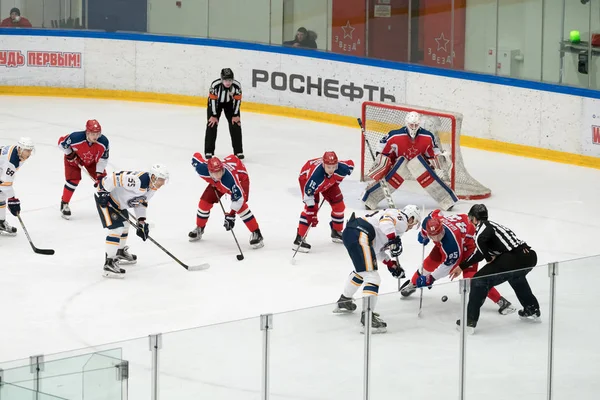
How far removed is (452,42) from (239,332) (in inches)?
363

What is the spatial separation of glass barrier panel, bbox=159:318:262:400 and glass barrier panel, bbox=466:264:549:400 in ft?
4.03

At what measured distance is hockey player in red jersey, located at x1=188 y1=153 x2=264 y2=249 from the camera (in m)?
10.7

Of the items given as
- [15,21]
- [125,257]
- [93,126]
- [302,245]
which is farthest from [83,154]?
[15,21]

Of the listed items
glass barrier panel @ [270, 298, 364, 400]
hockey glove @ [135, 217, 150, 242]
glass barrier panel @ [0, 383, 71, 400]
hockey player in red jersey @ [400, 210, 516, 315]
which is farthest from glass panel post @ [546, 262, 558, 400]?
hockey glove @ [135, 217, 150, 242]

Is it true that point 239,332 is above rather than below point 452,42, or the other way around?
below

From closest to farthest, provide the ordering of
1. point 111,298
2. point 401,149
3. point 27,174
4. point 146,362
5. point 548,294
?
point 146,362 < point 548,294 < point 111,298 < point 401,149 < point 27,174

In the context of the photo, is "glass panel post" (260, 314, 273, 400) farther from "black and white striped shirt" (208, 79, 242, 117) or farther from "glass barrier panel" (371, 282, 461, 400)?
"black and white striped shirt" (208, 79, 242, 117)

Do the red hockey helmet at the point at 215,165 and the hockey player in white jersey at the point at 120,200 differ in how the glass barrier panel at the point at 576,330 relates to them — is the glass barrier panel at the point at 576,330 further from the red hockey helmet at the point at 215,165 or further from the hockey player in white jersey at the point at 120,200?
the red hockey helmet at the point at 215,165

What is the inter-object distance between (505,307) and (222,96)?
767cm

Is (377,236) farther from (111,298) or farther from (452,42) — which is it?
(452,42)

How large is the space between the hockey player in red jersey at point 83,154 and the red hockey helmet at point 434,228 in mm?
3771

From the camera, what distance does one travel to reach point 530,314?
24.2ft

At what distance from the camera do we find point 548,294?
740 cm

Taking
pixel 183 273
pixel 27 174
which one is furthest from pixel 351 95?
pixel 183 273
